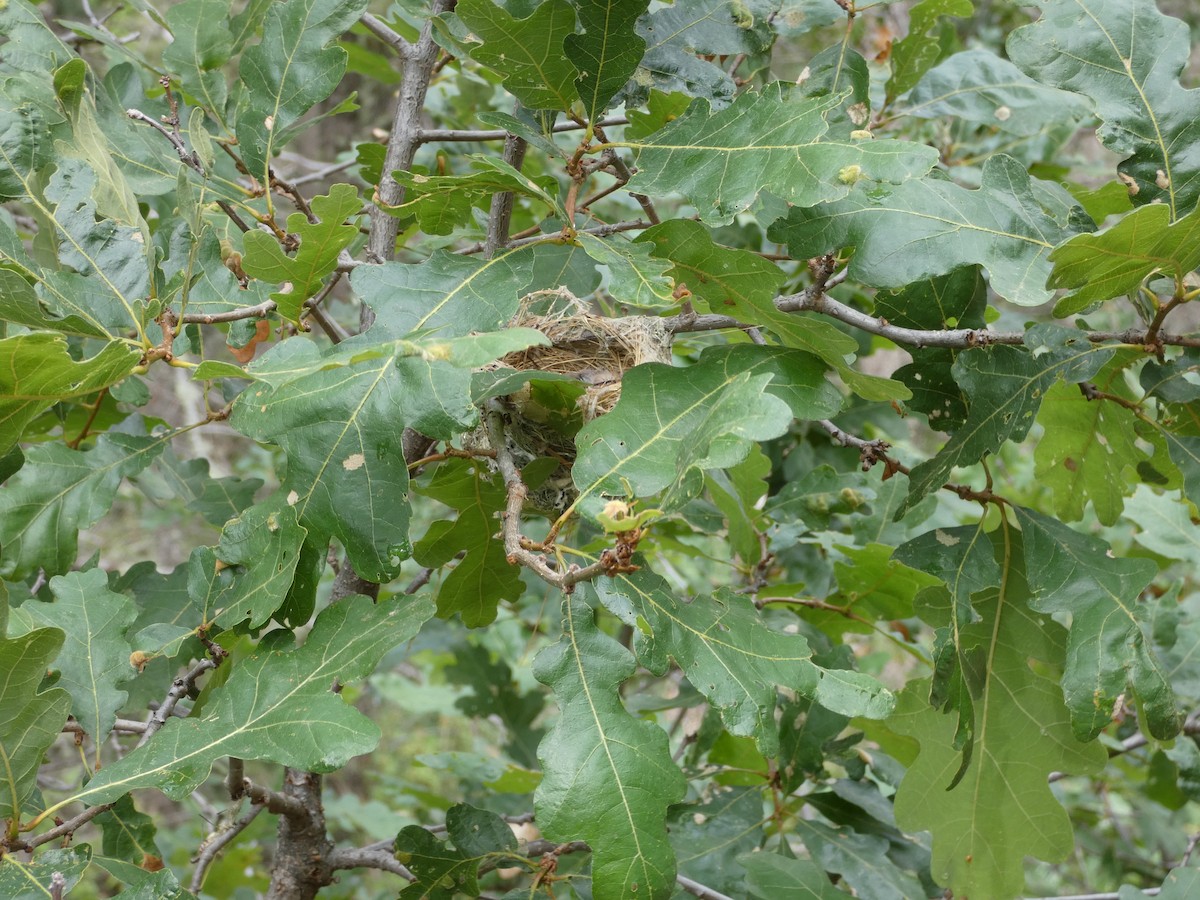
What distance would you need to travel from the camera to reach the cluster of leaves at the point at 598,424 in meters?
1.16

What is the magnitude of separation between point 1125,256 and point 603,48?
0.66m

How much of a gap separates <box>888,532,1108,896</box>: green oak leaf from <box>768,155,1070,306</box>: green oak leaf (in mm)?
482

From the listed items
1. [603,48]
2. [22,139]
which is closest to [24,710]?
[22,139]

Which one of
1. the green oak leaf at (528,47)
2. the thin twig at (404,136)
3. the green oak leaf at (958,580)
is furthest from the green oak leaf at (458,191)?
the green oak leaf at (958,580)

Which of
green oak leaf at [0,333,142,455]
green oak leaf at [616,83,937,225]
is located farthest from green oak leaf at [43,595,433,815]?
green oak leaf at [616,83,937,225]

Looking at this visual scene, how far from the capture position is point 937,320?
1441 mm

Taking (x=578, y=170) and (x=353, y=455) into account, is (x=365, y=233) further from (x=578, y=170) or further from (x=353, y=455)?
(x=353, y=455)

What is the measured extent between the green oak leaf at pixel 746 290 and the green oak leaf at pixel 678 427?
4 cm

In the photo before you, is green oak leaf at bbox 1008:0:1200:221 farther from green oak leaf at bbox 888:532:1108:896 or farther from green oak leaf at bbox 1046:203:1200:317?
green oak leaf at bbox 888:532:1108:896

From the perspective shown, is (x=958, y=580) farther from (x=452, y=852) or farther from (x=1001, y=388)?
(x=452, y=852)

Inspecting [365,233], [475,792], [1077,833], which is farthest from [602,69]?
[1077,833]

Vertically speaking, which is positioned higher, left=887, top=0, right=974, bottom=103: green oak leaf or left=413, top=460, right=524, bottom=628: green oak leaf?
left=887, top=0, right=974, bottom=103: green oak leaf

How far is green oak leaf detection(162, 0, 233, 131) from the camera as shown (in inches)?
62.9

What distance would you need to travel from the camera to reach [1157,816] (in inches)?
117
